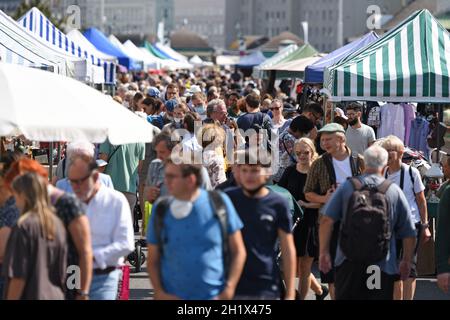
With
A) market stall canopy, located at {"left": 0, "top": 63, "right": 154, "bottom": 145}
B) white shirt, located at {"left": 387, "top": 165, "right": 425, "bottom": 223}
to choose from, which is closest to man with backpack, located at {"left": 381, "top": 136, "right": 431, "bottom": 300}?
white shirt, located at {"left": 387, "top": 165, "right": 425, "bottom": 223}

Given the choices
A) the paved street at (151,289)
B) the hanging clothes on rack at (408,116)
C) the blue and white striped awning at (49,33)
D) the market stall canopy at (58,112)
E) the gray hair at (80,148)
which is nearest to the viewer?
the market stall canopy at (58,112)

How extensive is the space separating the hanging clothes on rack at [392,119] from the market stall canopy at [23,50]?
464 centimetres

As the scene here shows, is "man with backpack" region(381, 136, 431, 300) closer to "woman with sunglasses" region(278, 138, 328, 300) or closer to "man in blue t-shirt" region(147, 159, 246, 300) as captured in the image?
"woman with sunglasses" region(278, 138, 328, 300)

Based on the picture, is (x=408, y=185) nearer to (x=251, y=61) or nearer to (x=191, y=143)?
(x=191, y=143)

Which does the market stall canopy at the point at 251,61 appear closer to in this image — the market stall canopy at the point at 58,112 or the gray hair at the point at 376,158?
the market stall canopy at the point at 58,112

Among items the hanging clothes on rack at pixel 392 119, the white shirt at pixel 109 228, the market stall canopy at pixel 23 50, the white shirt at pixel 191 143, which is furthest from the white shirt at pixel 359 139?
the white shirt at pixel 109 228

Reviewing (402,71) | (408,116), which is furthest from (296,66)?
(402,71)

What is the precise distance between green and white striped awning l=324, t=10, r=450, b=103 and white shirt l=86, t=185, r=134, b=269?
5695mm

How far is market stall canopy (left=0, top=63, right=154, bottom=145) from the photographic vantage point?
755 cm

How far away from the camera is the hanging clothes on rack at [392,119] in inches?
684

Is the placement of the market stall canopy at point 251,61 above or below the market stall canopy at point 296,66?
above

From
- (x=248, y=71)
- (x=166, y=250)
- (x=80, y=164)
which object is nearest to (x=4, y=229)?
(x=80, y=164)
